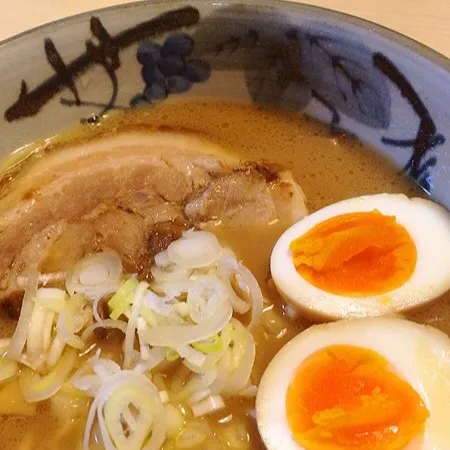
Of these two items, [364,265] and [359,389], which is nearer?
[359,389]

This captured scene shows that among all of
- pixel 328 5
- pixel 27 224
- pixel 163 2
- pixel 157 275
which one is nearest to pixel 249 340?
pixel 157 275

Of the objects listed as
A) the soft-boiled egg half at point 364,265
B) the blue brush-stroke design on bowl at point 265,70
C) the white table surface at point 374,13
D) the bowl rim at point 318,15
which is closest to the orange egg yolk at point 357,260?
the soft-boiled egg half at point 364,265

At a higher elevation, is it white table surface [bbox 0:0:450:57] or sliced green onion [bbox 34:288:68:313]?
white table surface [bbox 0:0:450:57]

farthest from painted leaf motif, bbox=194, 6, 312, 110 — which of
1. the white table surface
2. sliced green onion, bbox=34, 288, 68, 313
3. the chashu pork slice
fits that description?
sliced green onion, bbox=34, 288, 68, 313

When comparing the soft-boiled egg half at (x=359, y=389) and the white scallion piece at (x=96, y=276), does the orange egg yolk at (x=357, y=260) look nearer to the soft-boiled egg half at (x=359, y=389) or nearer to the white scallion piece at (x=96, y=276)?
the soft-boiled egg half at (x=359, y=389)

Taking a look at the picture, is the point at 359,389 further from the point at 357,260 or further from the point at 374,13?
the point at 374,13

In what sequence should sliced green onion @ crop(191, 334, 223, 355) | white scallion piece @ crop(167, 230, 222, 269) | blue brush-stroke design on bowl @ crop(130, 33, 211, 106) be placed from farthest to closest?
blue brush-stroke design on bowl @ crop(130, 33, 211, 106) → white scallion piece @ crop(167, 230, 222, 269) → sliced green onion @ crop(191, 334, 223, 355)

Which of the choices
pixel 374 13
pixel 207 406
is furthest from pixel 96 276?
pixel 374 13

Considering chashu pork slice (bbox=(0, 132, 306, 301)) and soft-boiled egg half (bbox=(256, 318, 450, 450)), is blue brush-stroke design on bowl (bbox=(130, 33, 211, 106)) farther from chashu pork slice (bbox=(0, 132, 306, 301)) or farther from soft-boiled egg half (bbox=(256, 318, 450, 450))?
soft-boiled egg half (bbox=(256, 318, 450, 450))
